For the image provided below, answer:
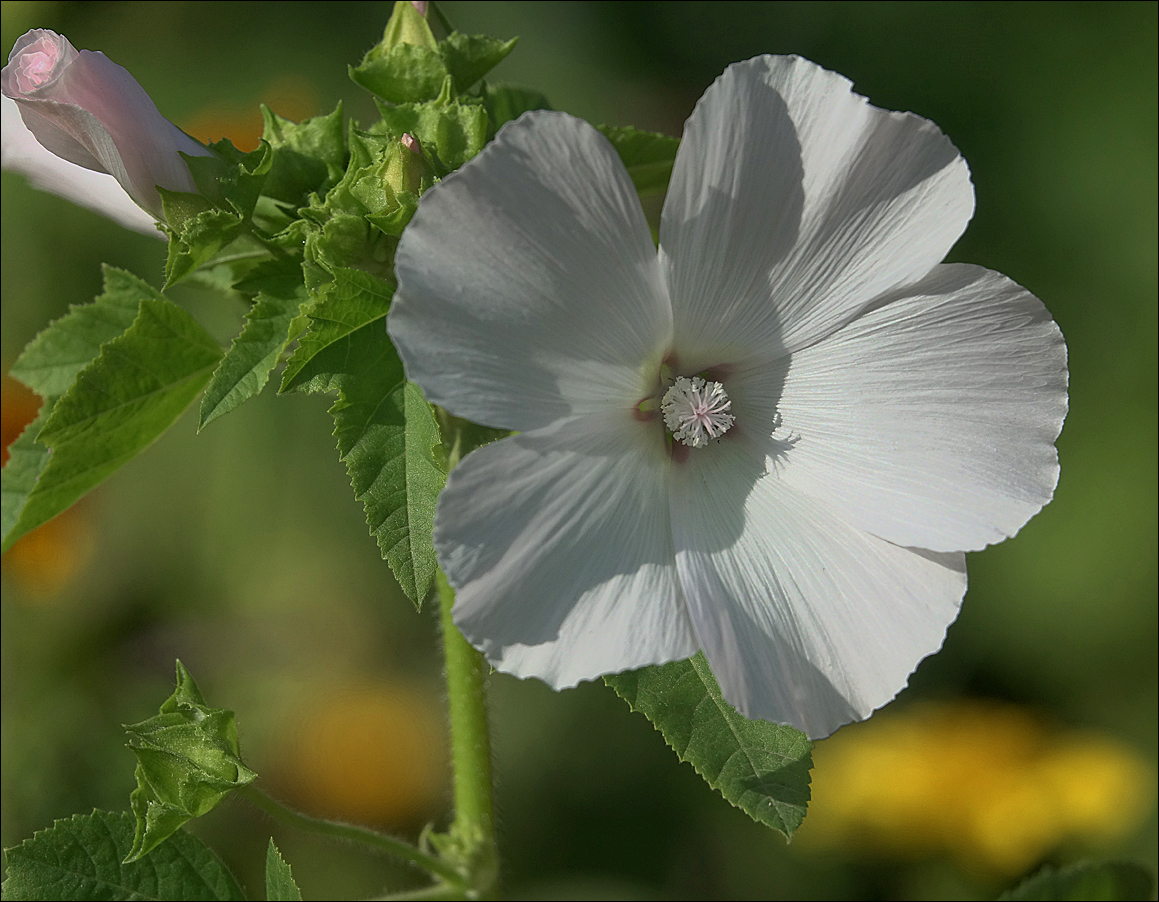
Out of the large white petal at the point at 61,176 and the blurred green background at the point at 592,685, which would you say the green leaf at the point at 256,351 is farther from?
the blurred green background at the point at 592,685

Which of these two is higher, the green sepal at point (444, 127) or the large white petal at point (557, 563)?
the green sepal at point (444, 127)

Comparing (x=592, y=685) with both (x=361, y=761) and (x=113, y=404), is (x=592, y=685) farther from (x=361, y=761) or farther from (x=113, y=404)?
(x=113, y=404)

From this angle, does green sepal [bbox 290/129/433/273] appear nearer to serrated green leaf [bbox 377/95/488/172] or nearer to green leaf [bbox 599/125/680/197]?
serrated green leaf [bbox 377/95/488/172]

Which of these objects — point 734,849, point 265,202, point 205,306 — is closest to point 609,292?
point 265,202

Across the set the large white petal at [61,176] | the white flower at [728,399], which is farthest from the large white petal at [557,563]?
the large white petal at [61,176]

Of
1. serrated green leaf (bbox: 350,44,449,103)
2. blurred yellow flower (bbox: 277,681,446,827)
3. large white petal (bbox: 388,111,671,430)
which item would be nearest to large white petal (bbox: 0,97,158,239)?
serrated green leaf (bbox: 350,44,449,103)

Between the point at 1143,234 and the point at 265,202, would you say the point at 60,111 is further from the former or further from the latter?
the point at 1143,234

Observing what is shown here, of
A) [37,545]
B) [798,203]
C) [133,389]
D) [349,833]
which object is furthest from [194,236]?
[37,545]
